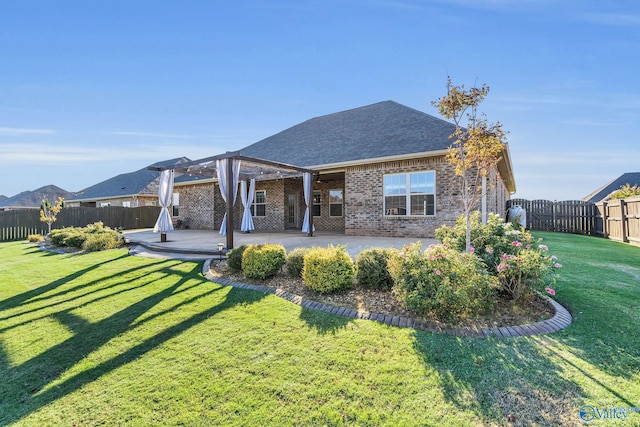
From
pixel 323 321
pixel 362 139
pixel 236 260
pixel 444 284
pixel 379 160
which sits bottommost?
pixel 323 321

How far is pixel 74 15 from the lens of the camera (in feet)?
28.6

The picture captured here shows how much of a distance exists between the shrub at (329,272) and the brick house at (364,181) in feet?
15.2

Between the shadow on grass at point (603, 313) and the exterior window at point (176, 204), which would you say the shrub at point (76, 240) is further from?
the shadow on grass at point (603, 313)

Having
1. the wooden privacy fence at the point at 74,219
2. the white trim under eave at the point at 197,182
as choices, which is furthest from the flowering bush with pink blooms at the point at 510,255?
the wooden privacy fence at the point at 74,219

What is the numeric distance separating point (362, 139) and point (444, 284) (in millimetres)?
11158

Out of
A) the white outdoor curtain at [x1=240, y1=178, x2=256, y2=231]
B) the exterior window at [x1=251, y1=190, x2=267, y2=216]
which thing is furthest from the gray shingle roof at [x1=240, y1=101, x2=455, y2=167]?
the white outdoor curtain at [x1=240, y1=178, x2=256, y2=231]

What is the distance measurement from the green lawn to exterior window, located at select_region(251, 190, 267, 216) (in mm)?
12818

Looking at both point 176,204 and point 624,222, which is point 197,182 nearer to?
point 176,204

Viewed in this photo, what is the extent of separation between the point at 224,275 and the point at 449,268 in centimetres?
459

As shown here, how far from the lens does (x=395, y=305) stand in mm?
4301

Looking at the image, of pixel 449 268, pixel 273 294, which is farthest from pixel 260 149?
pixel 449 268

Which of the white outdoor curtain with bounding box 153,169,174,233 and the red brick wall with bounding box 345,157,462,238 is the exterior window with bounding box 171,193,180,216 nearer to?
the white outdoor curtain with bounding box 153,169,174,233

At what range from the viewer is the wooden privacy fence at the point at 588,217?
12.4 meters

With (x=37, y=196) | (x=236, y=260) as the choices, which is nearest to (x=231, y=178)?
(x=236, y=260)
